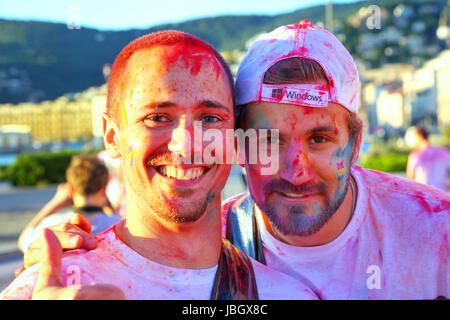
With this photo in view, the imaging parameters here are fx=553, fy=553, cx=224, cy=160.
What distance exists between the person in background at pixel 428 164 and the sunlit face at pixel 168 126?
7.91 metres

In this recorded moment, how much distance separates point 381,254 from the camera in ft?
8.14

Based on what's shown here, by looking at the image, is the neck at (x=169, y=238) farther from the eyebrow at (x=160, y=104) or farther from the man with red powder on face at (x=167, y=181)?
the eyebrow at (x=160, y=104)

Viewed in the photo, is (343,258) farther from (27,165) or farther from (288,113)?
(27,165)

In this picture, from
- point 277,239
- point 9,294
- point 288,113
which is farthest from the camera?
point 277,239

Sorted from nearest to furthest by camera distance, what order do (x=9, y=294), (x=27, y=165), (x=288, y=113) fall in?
(x=9, y=294), (x=288, y=113), (x=27, y=165)

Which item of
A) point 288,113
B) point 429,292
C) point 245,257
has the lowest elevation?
point 429,292

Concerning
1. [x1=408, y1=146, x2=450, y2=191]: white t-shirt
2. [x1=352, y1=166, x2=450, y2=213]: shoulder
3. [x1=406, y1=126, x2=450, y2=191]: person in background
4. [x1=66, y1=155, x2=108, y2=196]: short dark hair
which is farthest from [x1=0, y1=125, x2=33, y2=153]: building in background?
[x1=352, y1=166, x2=450, y2=213]: shoulder

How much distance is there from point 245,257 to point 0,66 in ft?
438

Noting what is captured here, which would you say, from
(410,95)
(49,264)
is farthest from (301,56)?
(410,95)

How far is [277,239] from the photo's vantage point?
2.58m

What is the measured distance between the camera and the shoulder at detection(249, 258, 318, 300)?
7.22 ft

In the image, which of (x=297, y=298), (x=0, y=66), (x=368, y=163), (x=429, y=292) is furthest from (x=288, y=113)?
→ (x=0, y=66)

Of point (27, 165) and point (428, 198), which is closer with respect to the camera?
point (428, 198)

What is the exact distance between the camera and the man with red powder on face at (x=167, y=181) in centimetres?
203
